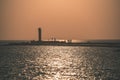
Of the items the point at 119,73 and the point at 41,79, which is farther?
the point at 119,73

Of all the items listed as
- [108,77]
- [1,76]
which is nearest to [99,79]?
[108,77]

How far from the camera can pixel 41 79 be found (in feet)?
241

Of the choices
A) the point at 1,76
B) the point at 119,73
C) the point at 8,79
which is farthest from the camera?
the point at 119,73

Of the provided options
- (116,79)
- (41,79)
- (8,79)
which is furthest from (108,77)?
(8,79)

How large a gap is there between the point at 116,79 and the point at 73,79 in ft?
31.2

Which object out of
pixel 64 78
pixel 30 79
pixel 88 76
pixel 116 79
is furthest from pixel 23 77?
pixel 116 79

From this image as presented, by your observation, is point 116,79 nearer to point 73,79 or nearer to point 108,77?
point 108,77

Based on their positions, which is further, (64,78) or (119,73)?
(119,73)

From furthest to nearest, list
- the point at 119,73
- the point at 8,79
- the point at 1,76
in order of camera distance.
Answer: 1. the point at 119,73
2. the point at 1,76
3. the point at 8,79

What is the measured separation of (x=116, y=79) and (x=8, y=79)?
23.7 metres

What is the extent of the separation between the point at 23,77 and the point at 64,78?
9.52 meters

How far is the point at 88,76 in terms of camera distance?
7862 centimetres

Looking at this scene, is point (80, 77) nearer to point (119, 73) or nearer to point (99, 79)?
point (99, 79)

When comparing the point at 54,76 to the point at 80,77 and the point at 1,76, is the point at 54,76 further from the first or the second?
the point at 1,76
